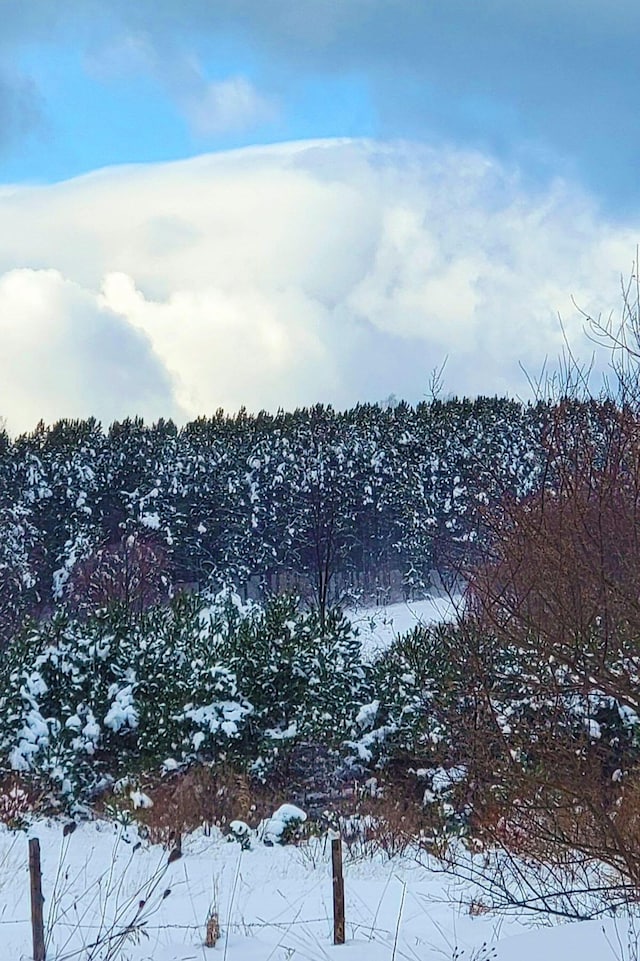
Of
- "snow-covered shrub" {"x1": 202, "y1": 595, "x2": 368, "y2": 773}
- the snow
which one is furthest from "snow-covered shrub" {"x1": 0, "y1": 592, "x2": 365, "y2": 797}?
the snow

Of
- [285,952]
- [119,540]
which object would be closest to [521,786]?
[285,952]

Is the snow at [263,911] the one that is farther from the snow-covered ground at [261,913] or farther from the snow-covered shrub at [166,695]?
the snow-covered shrub at [166,695]

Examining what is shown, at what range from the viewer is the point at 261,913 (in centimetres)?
928

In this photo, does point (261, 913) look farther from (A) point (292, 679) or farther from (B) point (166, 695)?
(B) point (166, 695)

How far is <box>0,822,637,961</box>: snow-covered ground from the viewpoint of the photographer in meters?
6.62

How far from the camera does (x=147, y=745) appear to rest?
16.4 metres

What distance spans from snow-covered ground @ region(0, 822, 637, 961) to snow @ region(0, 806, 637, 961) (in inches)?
0.7

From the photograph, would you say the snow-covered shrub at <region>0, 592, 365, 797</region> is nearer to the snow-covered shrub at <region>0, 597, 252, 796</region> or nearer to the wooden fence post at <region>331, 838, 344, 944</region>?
the snow-covered shrub at <region>0, 597, 252, 796</region>

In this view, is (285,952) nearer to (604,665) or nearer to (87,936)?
(87,936)

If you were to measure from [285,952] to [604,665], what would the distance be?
327 centimetres

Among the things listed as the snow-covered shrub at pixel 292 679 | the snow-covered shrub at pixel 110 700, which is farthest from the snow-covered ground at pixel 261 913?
the snow-covered shrub at pixel 292 679

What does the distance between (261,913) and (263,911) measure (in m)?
0.13

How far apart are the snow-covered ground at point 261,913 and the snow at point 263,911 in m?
0.02

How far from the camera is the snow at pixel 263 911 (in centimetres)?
667
